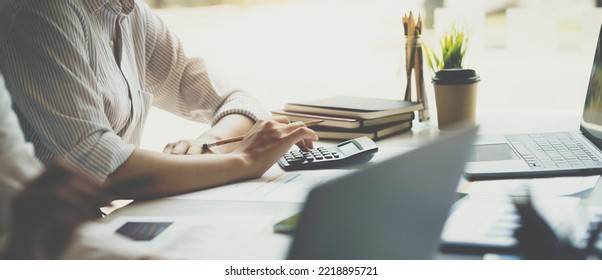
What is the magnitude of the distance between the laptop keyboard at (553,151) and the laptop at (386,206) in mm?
584

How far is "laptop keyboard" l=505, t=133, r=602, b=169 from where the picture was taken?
3.62 ft

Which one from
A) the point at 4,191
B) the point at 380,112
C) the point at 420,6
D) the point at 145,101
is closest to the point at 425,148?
the point at 4,191

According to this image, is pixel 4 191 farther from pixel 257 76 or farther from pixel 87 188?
pixel 257 76

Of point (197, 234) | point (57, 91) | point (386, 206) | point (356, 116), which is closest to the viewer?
point (386, 206)

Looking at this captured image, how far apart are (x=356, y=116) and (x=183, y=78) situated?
0.47 m

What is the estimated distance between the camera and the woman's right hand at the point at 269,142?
45.6 inches

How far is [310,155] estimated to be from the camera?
4.07 ft

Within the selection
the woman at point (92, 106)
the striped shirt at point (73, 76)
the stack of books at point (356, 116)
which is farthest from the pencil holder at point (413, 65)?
the striped shirt at point (73, 76)

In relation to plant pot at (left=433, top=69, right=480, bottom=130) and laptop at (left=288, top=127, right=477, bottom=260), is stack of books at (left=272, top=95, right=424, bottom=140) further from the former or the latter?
laptop at (left=288, top=127, right=477, bottom=260)

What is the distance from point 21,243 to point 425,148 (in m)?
0.31

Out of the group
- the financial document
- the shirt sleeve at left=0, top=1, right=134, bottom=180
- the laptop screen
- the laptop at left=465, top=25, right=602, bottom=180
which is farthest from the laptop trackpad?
the shirt sleeve at left=0, top=1, right=134, bottom=180

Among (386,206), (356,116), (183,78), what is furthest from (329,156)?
(386,206)

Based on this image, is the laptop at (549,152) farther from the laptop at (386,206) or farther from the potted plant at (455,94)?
the laptop at (386,206)

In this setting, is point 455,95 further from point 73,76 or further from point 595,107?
point 73,76
